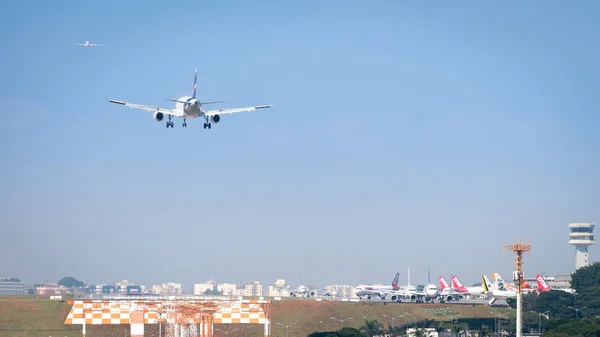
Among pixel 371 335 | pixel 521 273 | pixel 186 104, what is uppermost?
pixel 186 104

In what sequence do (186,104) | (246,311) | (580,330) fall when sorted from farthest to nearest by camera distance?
(580,330) → (186,104) → (246,311)

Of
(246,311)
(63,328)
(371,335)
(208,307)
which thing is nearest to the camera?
(208,307)

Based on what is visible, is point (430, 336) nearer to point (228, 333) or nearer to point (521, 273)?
point (228, 333)

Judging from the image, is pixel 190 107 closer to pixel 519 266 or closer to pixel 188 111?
pixel 188 111

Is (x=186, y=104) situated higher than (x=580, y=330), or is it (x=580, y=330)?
(x=186, y=104)

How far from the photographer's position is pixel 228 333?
177000mm

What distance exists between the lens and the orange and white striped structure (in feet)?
314

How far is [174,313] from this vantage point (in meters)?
98.4

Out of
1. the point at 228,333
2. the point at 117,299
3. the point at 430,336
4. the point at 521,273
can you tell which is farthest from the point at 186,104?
the point at 430,336

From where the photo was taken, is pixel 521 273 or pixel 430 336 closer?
pixel 521 273

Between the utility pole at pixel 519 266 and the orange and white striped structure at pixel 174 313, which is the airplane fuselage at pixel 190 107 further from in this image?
the utility pole at pixel 519 266

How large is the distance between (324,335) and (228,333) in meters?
19.2

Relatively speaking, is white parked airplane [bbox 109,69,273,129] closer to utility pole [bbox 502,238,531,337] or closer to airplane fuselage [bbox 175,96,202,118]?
airplane fuselage [bbox 175,96,202,118]

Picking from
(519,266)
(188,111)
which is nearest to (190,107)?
(188,111)
